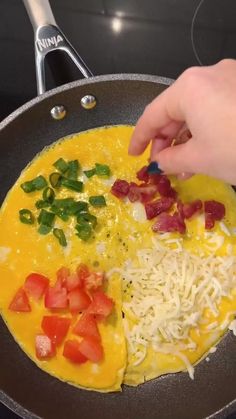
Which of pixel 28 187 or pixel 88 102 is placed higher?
pixel 88 102

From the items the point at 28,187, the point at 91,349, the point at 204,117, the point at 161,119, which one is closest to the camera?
the point at 204,117

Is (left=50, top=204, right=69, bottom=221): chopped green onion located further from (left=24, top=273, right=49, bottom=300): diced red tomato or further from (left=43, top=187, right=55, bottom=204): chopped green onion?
(left=24, top=273, right=49, bottom=300): diced red tomato

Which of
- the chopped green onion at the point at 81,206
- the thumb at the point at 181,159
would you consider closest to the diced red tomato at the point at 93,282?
the chopped green onion at the point at 81,206

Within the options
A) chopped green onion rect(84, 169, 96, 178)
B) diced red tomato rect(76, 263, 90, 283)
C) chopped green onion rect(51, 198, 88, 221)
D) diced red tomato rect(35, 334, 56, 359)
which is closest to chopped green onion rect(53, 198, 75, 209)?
chopped green onion rect(51, 198, 88, 221)

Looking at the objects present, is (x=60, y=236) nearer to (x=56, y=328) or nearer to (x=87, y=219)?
(x=87, y=219)

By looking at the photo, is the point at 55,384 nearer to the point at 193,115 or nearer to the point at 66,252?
the point at 66,252

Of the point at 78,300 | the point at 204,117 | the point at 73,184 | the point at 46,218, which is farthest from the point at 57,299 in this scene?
the point at 204,117

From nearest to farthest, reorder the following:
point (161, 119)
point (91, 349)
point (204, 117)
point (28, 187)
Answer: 1. point (204, 117)
2. point (161, 119)
3. point (91, 349)
4. point (28, 187)
